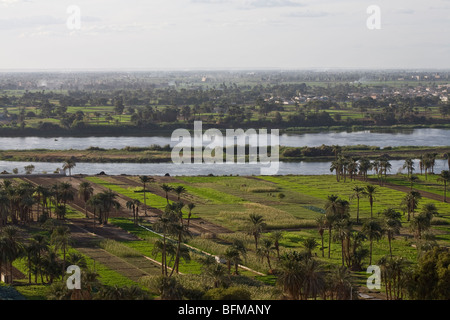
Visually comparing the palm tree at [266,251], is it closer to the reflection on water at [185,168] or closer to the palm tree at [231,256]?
the palm tree at [231,256]

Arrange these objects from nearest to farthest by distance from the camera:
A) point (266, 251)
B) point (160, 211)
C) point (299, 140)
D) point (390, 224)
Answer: point (266, 251) < point (390, 224) < point (160, 211) < point (299, 140)

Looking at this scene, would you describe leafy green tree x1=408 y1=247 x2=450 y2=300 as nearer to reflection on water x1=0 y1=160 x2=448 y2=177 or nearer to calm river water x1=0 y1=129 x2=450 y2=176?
reflection on water x1=0 y1=160 x2=448 y2=177

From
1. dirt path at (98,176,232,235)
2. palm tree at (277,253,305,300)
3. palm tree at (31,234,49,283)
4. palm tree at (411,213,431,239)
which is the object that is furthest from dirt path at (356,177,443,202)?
palm tree at (31,234,49,283)

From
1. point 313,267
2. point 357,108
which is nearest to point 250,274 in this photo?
point 313,267

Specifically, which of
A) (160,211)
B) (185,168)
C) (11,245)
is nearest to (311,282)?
(11,245)

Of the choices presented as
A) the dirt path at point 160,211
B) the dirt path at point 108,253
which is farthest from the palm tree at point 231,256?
the dirt path at point 160,211

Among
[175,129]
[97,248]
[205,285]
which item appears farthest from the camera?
[175,129]

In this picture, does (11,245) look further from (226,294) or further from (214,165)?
(214,165)
